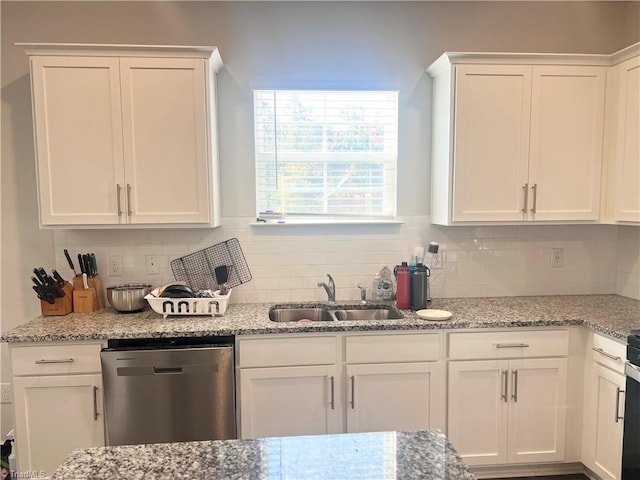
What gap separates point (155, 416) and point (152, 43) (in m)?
2.24

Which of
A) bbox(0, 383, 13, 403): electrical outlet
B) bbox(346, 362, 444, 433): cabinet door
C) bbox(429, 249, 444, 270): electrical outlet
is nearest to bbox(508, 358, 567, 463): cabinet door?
bbox(346, 362, 444, 433): cabinet door

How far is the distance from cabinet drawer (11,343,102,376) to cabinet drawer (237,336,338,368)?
0.76 m

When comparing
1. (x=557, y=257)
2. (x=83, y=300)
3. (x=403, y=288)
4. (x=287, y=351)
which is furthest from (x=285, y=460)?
(x=557, y=257)

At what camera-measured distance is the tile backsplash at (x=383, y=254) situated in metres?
2.84

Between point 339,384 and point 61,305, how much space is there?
1.71m

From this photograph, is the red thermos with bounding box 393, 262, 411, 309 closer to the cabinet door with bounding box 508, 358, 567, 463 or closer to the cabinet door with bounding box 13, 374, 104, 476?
the cabinet door with bounding box 508, 358, 567, 463

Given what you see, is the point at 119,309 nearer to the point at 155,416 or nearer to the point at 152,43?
the point at 155,416

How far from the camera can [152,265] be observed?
9.33 feet

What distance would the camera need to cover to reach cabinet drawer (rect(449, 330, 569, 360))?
2402mm

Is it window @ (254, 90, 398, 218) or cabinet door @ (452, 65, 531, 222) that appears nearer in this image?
cabinet door @ (452, 65, 531, 222)

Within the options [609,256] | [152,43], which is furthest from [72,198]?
[609,256]

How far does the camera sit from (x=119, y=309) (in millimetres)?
2588

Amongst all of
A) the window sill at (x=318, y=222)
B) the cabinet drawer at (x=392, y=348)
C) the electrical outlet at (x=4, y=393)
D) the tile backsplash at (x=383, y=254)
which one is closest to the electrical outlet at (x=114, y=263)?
the tile backsplash at (x=383, y=254)

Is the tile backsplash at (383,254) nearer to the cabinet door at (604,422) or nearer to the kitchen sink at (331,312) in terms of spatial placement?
the kitchen sink at (331,312)
